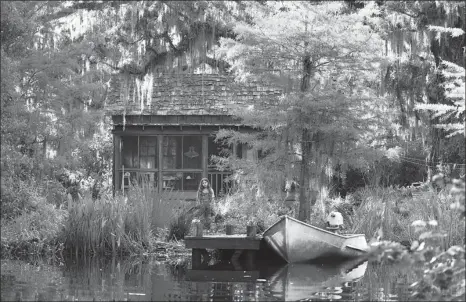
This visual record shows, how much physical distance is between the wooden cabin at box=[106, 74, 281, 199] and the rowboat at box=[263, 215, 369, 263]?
8.87 metres

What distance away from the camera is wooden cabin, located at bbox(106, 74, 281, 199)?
27.2 m

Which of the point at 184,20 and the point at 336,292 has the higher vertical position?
the point at 184,20

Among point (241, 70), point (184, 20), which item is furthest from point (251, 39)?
point (184, 20)

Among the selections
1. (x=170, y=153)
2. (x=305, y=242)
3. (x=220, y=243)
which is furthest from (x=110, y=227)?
(x=170, y=153)

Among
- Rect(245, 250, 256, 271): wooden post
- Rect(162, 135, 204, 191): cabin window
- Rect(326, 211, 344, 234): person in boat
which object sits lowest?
Rect(245, 250, 256, 271): wooden post

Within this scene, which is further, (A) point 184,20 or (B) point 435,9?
(A) point 184,20

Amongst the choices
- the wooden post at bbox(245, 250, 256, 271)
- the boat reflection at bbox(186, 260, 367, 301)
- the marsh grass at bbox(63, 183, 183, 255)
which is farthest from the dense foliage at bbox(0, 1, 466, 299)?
the wooden post at bbox(245, 250, 256, 271)

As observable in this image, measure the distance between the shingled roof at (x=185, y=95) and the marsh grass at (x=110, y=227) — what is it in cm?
830

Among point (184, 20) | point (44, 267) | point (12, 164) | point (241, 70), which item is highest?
point (184, 20)

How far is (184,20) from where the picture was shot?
29219 millimetres

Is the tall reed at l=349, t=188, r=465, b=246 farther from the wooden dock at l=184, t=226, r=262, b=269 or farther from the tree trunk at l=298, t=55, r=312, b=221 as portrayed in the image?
the wooden dock at l=184, t=226, r=262, b=269

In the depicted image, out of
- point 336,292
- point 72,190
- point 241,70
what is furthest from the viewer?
point 72,190

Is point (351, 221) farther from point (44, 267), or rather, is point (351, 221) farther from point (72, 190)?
point (72, 190)

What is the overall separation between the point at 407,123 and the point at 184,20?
8.25 m
